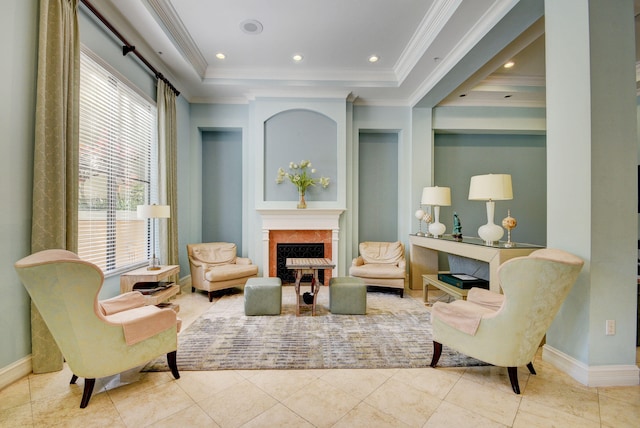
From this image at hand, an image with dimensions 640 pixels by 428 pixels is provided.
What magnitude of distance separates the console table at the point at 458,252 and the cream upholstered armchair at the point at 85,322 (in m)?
3.00

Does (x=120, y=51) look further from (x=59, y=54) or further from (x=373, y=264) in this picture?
(x=373, y=264)

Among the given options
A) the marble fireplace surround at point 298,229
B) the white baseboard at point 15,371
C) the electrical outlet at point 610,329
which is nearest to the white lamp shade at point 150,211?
the white baseboard at point 15,371

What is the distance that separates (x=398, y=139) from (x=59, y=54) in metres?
4.75

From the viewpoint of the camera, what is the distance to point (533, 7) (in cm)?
250

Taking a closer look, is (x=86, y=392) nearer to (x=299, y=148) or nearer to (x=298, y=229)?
(x=298, y=229)

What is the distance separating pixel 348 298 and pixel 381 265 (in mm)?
1252

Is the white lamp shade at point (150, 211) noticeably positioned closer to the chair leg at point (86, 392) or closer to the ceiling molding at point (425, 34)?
the chair leg at point (86, 392)

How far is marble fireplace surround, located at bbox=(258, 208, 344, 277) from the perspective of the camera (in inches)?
183

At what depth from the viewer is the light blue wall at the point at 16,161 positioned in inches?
73.9

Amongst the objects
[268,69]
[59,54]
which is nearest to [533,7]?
[268,69]

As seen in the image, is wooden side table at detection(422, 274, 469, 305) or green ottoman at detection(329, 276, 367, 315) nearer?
wooden side table at detection(422, 274, 469, 305)

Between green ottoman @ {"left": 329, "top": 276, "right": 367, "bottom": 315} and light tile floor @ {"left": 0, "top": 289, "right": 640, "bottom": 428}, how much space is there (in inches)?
46.9

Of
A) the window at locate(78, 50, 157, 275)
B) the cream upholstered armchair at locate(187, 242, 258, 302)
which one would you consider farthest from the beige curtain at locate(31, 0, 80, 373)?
the cream upholstered armchair at locate(187, 242, 258, 302)

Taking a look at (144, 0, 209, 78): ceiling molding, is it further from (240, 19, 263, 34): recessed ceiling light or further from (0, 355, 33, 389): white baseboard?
(0, 355, 33, 389): white baseboard
